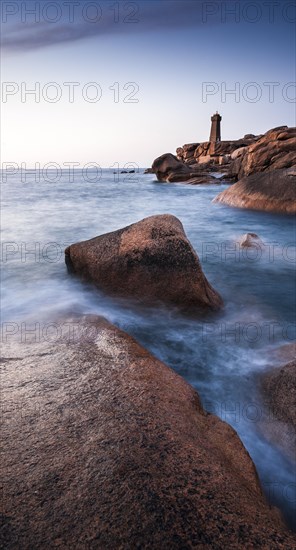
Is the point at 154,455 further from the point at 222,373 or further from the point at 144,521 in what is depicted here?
the point at 222,373

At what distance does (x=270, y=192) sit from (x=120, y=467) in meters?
11.6

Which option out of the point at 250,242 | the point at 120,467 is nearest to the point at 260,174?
the point at 250,242

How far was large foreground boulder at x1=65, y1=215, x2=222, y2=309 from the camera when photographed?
4578mm

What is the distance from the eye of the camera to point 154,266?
4645 mm

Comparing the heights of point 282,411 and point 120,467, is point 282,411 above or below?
below

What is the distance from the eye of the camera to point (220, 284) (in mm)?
6219

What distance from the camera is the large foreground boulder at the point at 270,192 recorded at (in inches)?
441

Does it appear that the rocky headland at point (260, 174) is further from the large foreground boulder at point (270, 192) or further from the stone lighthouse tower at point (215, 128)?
the stone lighthouse tower at point (215, 128)

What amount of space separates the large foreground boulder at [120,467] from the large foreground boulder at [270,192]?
1017 cm

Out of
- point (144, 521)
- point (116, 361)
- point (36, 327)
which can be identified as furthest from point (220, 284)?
point (144, 521)

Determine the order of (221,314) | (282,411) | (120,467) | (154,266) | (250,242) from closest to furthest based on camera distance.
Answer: (120,467) < (282,411) < (154,266) < (221,314) < (250,242)

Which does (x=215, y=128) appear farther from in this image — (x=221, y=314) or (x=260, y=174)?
(x=221, y=314)

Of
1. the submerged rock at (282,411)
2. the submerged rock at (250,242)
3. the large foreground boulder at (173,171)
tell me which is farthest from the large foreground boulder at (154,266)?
the large foreground boulder at (173,171)

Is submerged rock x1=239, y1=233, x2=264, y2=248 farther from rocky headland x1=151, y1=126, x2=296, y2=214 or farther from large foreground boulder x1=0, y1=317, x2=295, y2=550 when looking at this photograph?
large foreground boulder x1=0, y1=317, x2=295, y2=550
